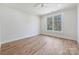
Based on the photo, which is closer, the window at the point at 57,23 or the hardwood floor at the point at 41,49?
the hardwood floor at the point at 41,49

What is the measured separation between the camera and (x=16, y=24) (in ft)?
12.2

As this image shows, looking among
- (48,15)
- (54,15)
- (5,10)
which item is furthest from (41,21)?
(5,10)

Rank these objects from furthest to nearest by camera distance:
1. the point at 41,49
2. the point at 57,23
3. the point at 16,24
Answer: the point at 16,24
the point at 57,23
the point at 41,49

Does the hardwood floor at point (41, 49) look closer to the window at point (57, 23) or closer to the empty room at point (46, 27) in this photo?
the empty room at point (46, 27)

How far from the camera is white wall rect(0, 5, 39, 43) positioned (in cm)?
308

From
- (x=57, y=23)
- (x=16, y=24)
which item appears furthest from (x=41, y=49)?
(x=16, y=24)

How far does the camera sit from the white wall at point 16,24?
308 cm

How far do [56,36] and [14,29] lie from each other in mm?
1780

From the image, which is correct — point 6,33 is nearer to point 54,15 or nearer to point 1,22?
point 1,22

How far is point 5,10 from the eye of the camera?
3.12 m

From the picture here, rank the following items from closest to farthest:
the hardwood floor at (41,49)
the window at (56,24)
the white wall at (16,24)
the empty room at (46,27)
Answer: the hardwood floor at (41,49)
the empty room at (46,27)
the white wall at (16,24)
the window at (56,24)

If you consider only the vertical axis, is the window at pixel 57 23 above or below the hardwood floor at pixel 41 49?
above

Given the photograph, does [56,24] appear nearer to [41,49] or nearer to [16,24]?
[41,49]

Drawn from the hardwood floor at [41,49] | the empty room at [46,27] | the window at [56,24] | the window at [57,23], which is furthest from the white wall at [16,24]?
the window at [57,23]
